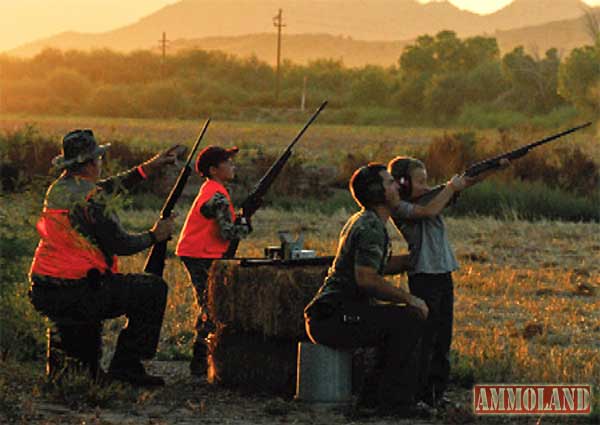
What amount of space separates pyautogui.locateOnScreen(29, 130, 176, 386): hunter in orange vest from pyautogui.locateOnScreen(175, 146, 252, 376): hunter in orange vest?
667 mm

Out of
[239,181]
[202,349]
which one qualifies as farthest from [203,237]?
[239,181]

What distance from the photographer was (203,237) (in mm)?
10781

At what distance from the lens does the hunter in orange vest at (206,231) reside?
10648 millimetres

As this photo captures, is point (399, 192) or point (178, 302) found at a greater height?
point (399, 192)

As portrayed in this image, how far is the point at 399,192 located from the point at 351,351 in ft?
3.47

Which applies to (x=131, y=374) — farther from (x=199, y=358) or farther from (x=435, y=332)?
(x=435, y=332)

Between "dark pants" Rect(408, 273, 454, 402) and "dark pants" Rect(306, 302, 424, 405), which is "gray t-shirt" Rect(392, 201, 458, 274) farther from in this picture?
"dark pants" Rect(306, 302, 424, 405)

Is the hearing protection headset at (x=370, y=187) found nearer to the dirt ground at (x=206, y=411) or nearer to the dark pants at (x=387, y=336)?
the dark pants at (x=387, y=336)

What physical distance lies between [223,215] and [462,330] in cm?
339

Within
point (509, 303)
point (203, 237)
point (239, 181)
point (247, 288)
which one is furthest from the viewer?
point (239, 181)

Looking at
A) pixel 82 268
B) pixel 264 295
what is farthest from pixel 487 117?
pixel 82 268

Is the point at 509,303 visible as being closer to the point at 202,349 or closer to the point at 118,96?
the point at 202,349

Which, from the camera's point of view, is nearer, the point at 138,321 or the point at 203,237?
the point at 138,321

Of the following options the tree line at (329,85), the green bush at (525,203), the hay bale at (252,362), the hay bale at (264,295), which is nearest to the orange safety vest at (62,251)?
the hay bale at (264,295)
